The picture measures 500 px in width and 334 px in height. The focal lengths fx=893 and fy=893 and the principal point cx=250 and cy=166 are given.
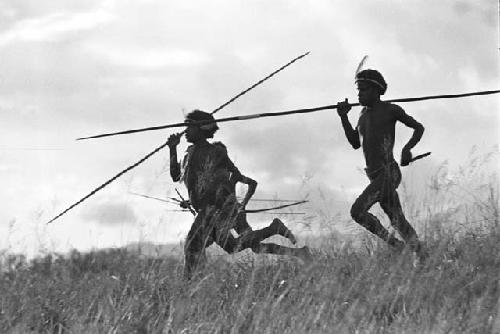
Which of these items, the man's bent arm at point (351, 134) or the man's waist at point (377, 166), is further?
the man's bent arm at point (351, 134)

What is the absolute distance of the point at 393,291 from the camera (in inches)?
226

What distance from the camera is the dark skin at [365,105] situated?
703cm

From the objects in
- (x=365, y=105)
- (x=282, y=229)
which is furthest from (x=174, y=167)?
(x=365, y=105)

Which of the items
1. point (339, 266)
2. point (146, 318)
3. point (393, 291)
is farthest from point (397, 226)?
point (146, 318)

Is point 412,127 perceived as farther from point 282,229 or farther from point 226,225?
point 226,225

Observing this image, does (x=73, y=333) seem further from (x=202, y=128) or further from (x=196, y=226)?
(x=202, y=128)

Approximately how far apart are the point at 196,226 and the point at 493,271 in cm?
245

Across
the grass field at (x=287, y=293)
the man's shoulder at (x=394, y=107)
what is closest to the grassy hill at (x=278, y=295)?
the grass field at (x=287, y=293)

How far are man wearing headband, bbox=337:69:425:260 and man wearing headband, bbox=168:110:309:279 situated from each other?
0.60 meters

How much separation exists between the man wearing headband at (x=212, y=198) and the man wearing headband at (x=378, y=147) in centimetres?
60

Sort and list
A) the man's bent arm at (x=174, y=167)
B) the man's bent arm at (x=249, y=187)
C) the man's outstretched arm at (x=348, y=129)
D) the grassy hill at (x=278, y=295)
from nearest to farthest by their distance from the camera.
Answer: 1. the grassy hill at (x=278, y=295)
2. the man's outstretched arm at (x=348, y=129)
3. the man's bent arm at (x=249, y=187)
4. the man's bent arm at (x=174, y=167)

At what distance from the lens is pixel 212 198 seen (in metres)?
7.50

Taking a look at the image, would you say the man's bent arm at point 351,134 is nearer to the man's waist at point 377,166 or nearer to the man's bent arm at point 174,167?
the man's waist at point 377,166

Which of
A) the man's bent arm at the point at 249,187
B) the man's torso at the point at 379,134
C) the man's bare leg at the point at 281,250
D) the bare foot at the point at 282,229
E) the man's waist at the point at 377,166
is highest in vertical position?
the man's torso at the point at 379,134
